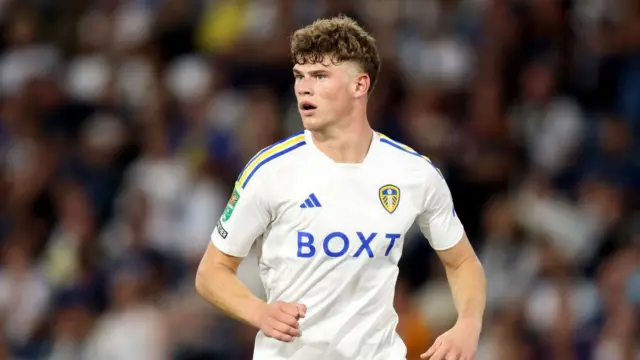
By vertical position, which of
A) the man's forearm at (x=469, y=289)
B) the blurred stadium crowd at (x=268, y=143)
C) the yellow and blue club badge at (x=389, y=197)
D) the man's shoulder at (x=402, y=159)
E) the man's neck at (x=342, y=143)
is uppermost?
the man's neck at (x=342, y=143)

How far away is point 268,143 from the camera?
38.3ft

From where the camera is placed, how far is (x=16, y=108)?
13.4 metres

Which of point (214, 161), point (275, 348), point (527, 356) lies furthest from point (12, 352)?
point (275, 348)

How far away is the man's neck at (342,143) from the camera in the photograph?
5.53 metres

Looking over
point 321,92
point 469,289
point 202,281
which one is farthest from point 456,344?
point 321,92

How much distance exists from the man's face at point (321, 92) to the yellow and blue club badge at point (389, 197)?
15.2 inches

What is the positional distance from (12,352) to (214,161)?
2650 millimetres

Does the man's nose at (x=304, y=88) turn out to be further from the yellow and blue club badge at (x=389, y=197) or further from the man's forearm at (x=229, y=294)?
the man's forearm at (x=229, y=294)

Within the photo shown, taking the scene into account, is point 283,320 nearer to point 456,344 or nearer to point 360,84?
point 456,344

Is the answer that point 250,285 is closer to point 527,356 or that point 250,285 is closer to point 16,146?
point 527,356

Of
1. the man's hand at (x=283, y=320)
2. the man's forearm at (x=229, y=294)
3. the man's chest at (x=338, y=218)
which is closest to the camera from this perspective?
the man's hand at (x=283, y=320)

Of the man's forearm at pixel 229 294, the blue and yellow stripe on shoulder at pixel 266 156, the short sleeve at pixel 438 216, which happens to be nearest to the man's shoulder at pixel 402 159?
the short sleeve at pixel 438 216

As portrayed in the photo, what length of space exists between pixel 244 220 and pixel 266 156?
31 centimetres

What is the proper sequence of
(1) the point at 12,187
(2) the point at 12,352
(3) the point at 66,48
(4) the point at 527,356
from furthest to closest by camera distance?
(3) the point at 66,48
(1) the point at 12,187
(2) the point at 12,352
(4) the point at 527,356
